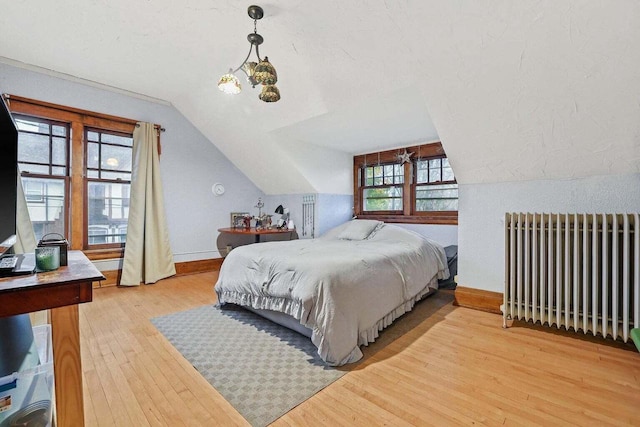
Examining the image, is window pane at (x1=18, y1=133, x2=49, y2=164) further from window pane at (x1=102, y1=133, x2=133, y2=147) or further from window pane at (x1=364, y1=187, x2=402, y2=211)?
window pane at (x1=364, y1=187, x2=402, y2=211)

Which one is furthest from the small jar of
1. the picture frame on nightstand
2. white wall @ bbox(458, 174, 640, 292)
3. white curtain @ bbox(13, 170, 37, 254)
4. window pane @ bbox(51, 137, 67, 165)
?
the picture frame on nightstand

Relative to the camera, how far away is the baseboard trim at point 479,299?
8.75 feet

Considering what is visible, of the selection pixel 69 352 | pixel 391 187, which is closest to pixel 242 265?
pixel 69 352

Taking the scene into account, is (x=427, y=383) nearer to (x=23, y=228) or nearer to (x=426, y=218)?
(x=426, y=218)

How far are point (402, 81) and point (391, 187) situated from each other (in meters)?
2.18

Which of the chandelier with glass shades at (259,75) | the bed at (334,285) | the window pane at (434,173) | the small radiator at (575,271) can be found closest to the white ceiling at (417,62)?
the chandelier with glass shades at (259,75)

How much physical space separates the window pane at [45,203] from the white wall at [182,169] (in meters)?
0.67

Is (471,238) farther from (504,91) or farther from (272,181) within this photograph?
(272,181)

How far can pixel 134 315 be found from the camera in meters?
2.67

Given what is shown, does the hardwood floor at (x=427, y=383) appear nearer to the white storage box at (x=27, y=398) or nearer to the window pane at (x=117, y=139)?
the white storage box at (x=27, y=398)

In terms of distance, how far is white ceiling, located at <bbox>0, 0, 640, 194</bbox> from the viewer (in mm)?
1707

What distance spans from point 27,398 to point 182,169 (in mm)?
3480

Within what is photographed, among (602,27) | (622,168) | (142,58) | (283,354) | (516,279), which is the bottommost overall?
(283,354)

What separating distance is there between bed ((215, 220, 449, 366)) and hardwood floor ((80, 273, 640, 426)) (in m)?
0.24
